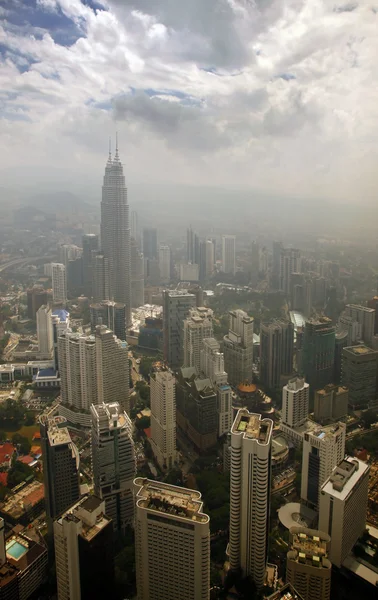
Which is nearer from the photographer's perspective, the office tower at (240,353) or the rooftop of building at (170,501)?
the rooftop of building at (170,501)

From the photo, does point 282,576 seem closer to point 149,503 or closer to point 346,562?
point 346,562

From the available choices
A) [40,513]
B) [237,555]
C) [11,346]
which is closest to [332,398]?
[237,555]

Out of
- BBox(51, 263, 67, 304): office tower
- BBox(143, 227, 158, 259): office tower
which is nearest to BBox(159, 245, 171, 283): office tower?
BBox(143, 227, 158, 259): office tower

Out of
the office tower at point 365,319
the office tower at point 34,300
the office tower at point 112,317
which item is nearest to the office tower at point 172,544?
the office tower at point 365,319

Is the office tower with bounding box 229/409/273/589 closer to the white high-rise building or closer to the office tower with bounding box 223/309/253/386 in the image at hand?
the white high-rise building

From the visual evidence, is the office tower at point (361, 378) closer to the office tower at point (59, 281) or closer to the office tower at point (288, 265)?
the office tower at point (288, 265)
